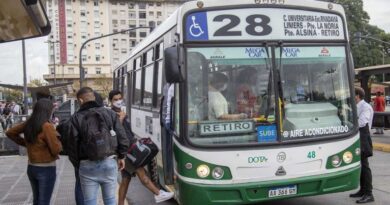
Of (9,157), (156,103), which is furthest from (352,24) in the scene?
(156,103)

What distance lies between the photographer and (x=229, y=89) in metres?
6.23

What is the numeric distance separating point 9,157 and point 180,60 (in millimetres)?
10192

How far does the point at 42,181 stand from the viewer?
5715 mm

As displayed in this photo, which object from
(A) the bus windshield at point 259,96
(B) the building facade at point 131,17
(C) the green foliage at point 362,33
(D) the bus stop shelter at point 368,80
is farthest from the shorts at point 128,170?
(B) the building facade at point 131,17

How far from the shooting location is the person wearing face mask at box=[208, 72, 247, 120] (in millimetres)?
6133

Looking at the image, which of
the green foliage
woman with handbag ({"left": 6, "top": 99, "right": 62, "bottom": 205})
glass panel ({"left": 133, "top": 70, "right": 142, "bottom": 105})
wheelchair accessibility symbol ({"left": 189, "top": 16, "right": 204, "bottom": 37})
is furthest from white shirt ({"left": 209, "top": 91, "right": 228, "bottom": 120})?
the green foliage

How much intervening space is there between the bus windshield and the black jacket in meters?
1.06

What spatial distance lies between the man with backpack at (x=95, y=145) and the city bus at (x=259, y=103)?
1058 millimetres

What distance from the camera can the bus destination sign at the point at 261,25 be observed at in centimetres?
625

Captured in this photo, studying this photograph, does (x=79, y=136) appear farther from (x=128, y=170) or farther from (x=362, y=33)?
(x=362, y=33)

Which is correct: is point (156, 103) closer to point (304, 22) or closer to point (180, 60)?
point (180, 60)

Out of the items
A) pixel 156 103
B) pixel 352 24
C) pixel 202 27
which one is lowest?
pixel 156 103

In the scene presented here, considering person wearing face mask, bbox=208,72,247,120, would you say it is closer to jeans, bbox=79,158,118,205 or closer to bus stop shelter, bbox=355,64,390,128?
jeans, bbox=79,158,118,205

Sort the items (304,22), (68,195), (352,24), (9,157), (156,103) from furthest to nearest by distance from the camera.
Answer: (352,24), (9,157), (68,195), (156,103), (304,22)
